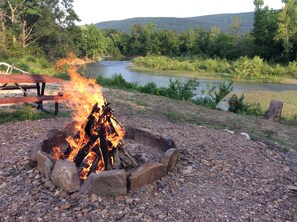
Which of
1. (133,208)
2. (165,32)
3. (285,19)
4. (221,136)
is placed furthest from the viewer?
(165,32)

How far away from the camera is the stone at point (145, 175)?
308 cm

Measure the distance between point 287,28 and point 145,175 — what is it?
1524 inches

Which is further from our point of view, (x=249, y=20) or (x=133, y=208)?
(x=249, y=20)

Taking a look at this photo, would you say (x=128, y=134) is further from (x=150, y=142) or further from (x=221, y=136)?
(x=221, y=136)

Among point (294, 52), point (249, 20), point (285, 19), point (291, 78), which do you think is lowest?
point (291, 78)

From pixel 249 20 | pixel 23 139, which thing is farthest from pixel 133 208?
pixel 249 20

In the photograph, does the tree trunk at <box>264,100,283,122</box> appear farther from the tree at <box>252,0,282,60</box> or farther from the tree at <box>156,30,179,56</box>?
the tree at <box>156,30,179,56</box>

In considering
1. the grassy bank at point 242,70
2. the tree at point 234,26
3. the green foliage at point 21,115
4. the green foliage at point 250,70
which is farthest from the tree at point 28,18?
the tree at point 234,26

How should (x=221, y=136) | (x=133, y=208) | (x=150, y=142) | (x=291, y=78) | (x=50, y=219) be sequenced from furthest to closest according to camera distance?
(x=291, y=78)
(x=221, y=136)
(x=150, y=142)
(x=133, y=208)
(x=50, y=219)

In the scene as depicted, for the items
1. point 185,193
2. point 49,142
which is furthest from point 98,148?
point 185,193

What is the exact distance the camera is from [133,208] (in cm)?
288

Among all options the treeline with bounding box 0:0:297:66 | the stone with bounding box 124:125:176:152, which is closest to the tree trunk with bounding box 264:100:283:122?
the stone with bounding box 124:125:176:152

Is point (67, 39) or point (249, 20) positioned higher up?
point (249, 20)

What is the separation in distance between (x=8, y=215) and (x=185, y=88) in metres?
9.60
